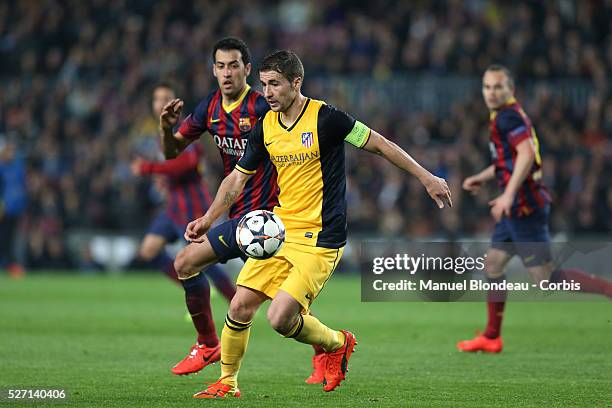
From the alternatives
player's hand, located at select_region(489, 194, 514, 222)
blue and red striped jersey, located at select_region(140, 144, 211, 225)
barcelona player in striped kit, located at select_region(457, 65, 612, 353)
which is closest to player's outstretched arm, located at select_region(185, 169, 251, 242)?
player's hand, located at select_region(489, 194, 514, 222)

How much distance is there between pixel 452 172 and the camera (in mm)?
19953

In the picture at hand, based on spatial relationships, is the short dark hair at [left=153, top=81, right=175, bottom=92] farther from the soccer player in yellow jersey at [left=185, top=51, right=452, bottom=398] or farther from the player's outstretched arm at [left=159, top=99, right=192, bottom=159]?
the soccer player in yellow jersey at [left=185, top=51, right=452, bottom=398]

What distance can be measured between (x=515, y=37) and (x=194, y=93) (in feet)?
21.9

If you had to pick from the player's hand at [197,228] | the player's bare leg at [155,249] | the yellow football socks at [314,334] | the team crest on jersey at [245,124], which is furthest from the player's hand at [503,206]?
the player's bare leg at [155,249]

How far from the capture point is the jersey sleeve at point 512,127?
9.76 m

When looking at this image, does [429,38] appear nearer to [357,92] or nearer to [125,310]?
[357,92]

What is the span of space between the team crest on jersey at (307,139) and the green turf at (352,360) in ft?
5.40

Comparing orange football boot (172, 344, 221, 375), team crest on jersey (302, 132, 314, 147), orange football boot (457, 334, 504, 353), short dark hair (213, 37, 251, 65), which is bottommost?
orange football boot (457, 334, 504, 353)

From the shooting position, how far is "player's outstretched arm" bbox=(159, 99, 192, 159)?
791 centimetres

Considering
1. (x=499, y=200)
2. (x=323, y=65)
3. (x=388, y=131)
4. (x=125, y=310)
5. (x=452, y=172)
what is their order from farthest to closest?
(x=323, y=65) → (x=388, y=131) → (x=452, y=172) → (x=125, y=310) → (x=499, y=200)

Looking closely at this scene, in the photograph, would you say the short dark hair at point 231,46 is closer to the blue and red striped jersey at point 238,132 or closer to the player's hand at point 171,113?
the blue and red striped jersey at point 238,132

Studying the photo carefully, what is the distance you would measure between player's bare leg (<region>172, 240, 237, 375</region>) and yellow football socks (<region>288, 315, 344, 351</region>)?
966mm

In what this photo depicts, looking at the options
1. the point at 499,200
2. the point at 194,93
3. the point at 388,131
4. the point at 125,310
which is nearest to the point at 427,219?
the point at 388,131

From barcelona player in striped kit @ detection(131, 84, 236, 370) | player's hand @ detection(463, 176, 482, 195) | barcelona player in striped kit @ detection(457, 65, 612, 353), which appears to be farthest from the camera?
barcelona player in striped kit @ detection(131, 84, 236, 370)
